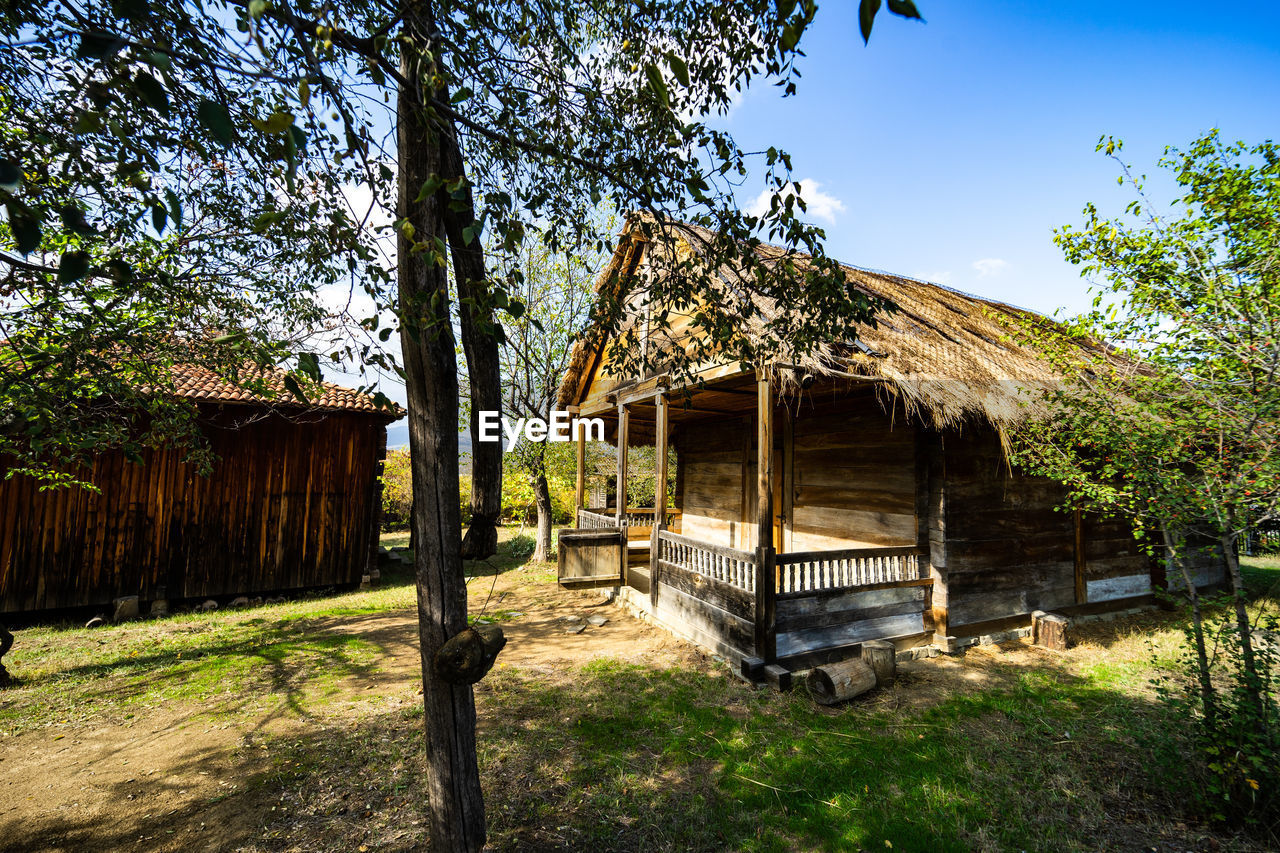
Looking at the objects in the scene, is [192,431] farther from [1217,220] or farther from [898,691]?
[1217,220]

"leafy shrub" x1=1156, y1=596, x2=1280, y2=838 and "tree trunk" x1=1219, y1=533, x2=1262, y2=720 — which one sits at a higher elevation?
"tree trunk" x1=1219, y1=533, x2=1262, y2=720

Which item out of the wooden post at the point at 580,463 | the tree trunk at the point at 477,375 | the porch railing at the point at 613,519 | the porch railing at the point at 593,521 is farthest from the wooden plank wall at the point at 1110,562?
the tree trunk at the point at 477,375

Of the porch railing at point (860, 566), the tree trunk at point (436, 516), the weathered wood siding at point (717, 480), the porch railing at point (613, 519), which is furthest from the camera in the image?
the weathered wood siding at point (717, 480)

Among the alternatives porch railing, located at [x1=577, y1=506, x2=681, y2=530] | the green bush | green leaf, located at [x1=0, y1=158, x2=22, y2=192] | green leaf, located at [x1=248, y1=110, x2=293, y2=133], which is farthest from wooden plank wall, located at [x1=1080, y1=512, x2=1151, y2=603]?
the green bush

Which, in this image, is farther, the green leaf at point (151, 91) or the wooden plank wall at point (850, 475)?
the wooden plank wall at point (850, 475)

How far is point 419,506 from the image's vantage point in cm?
275

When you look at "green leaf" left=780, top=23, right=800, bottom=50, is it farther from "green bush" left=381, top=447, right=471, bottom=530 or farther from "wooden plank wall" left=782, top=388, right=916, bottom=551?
"green bush" left=381, top=447, right=471, bottom=530

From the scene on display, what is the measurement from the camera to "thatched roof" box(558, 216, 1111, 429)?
5.83 metres

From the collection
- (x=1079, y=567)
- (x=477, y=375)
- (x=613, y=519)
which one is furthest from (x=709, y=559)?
(x=1079, y=567)

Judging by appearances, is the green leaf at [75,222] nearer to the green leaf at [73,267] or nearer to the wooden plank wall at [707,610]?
the green leaf at [73,267]

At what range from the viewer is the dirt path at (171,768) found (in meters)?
3.32

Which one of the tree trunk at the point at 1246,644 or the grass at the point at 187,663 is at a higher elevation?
the tree trunk at the point at 1246,644

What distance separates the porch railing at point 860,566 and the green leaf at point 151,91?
6082 millimetres

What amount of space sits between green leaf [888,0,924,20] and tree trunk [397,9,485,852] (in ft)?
6.88
